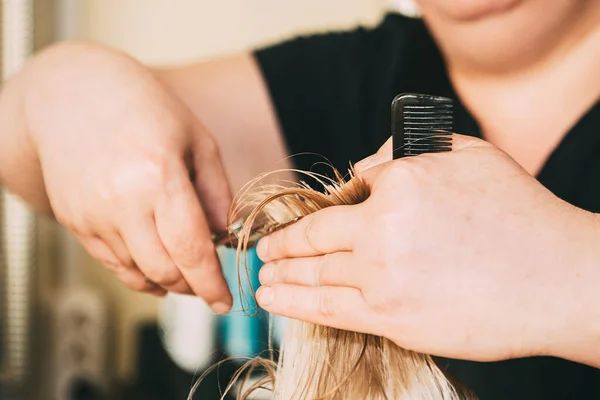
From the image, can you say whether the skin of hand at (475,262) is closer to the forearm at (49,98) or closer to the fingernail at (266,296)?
the fingernail at (266,296)

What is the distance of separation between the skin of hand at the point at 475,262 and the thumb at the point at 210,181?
0.24 metres

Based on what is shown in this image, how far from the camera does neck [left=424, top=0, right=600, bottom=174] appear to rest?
0.64 metres

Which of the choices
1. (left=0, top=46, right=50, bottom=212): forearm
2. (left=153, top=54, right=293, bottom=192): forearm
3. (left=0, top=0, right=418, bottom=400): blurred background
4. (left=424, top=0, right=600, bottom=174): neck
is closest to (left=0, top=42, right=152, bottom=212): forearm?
(left=0, top=46, right=50, bottom=212): forearm

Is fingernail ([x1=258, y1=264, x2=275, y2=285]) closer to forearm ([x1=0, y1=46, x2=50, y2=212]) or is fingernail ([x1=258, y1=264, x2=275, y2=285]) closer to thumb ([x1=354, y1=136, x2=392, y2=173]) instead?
thumb ([x1=354, y1=136, x2=392, y2=173])

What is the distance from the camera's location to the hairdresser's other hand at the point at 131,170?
556 millimetres

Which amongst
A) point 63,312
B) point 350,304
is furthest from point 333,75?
point 63,312

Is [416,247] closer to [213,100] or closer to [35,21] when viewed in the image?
[213,100]

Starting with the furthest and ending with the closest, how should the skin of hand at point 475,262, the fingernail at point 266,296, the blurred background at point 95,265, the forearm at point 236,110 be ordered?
the blurred background at point 95,265 → the forearm at point 236,110 → the fingernail at point 266,296 → the skin of hand at point 475,262

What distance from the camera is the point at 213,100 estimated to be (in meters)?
0.81

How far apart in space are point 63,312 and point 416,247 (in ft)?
5.06

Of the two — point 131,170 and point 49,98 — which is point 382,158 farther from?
point 49,98

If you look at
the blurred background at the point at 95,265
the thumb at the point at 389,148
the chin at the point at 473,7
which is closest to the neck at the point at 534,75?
A: the chin at the point at 473,7

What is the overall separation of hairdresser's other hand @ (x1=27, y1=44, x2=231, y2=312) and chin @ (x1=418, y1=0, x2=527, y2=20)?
296mm

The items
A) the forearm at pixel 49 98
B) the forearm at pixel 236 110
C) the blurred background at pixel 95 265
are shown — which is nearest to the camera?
the forearm at pixel 49 98
